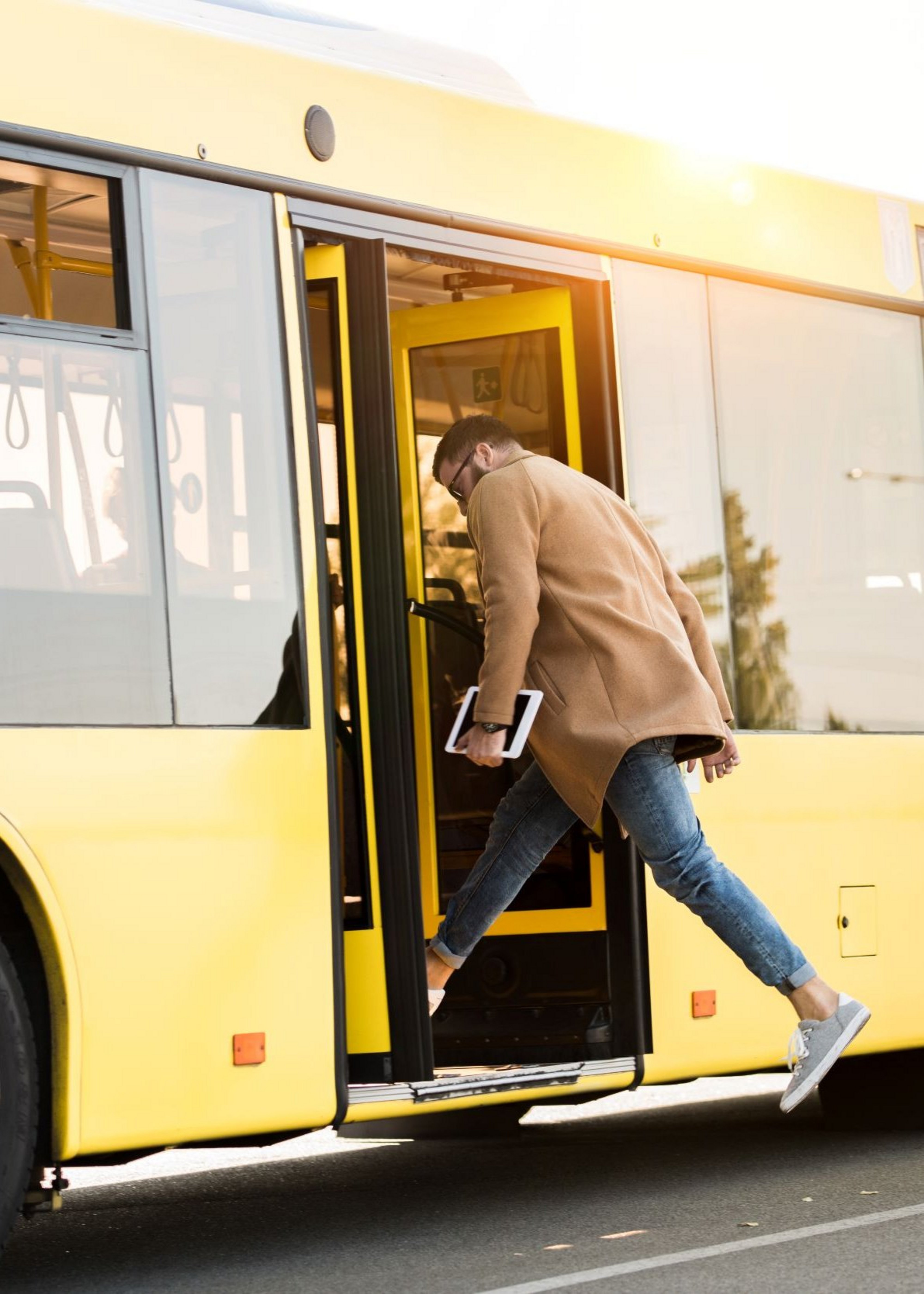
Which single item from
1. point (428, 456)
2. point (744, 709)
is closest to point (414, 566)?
point (428, 456)

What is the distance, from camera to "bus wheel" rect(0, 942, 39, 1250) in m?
4.38

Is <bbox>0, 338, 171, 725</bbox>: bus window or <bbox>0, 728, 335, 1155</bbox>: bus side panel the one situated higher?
<bbox>0, 338, 171, 725</bbox>: bus window

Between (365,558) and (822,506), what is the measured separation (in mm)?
1907

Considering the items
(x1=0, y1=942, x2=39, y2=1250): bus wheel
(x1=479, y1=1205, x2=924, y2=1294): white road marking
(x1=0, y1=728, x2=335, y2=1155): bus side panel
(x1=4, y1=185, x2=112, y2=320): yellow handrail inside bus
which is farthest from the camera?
(x1=4, y1=185, x2=112, y2=320): yellow handrail inside bus

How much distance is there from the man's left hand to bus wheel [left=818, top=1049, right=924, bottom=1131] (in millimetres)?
2205

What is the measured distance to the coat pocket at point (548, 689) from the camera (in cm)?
561

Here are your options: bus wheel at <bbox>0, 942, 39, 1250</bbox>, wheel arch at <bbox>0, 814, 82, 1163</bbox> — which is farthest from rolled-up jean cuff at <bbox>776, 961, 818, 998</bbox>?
bus wheel at <bbox>0, 942, 39, 1250</bbox>

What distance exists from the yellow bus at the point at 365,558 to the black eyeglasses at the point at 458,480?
31 centimetres

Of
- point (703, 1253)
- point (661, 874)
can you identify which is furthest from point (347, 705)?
point (703, 1253)

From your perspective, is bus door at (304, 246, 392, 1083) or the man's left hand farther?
the man's left hand

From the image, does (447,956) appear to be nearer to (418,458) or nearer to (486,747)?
(486,747)

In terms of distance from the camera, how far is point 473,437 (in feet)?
19.0

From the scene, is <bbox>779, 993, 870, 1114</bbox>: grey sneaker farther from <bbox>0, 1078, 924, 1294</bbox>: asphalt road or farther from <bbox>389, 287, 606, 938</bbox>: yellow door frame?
<bbox>389, 287, 606, 938</bbox>: yellow door frame

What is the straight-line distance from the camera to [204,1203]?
21.2ft
